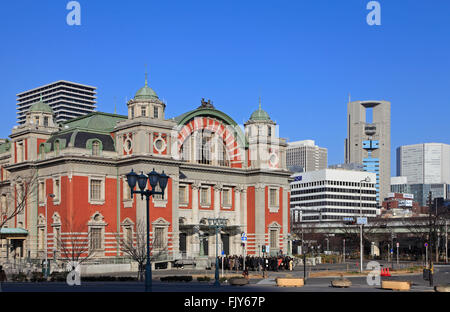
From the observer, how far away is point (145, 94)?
7781 cm

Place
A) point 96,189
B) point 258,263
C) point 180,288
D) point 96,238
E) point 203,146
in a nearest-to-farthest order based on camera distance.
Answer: point 180,288
point 258,263
point 96,238
point 96,189
point 203,146

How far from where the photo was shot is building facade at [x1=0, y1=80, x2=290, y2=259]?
75.7 meters

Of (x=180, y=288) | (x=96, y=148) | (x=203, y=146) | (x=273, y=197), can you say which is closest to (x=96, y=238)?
(x=96, y=148)

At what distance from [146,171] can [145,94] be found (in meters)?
8.72

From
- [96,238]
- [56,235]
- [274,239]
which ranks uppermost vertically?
[56,235]

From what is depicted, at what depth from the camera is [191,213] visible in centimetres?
8431

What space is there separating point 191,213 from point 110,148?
512 inches

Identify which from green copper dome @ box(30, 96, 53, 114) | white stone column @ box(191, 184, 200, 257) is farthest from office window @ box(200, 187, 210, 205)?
green copper dome @ box(30, 96, 53, 114)

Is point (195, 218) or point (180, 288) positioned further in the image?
point (195, 218)

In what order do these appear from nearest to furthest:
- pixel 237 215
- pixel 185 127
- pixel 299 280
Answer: pixel 299 280 → pixel 185 127 → pixel 237 215

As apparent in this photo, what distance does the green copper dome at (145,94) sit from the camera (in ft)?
255

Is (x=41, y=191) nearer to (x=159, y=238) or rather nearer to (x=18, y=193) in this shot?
(x=18, y=193)
